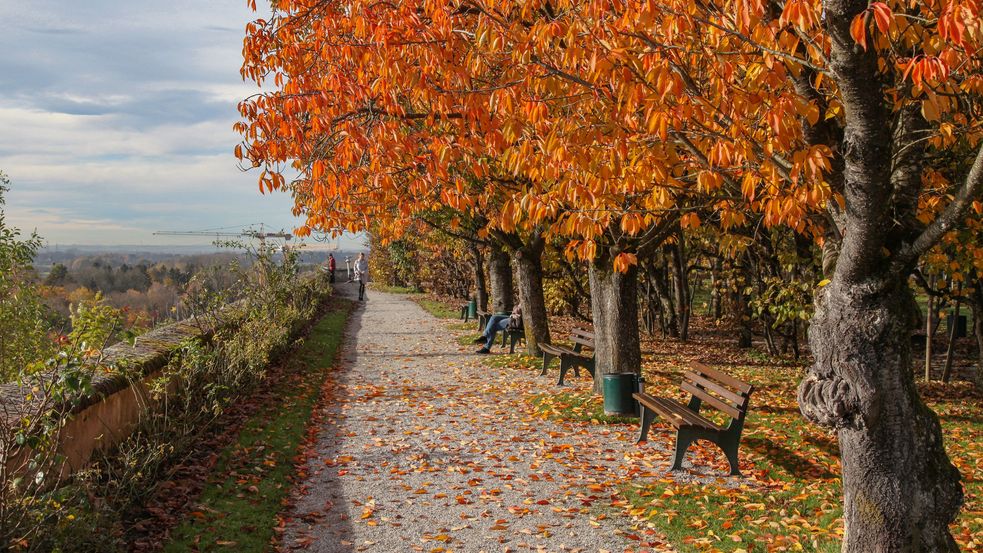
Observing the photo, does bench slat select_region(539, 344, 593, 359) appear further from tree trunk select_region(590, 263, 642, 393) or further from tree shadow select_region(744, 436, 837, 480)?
tree shadow select_region(744, 436, 837, 480)

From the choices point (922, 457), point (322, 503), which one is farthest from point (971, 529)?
point (322, 503)

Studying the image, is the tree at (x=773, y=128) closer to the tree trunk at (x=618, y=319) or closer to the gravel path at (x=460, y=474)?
the gravel path at (x=460, y=474)

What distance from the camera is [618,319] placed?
33.0 feet

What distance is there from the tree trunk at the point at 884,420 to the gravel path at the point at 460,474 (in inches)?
63.2

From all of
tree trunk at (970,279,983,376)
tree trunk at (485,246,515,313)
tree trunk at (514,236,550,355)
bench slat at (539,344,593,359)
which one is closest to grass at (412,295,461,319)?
tree trunk at (485,246,515,313)

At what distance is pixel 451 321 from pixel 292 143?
16.5m

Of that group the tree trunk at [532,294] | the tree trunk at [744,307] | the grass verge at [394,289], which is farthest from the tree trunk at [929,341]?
the grass verge at [394,289]

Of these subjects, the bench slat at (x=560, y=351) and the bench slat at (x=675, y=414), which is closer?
the bench slat at (x=675, y=414)

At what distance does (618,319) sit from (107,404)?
6.26 meters

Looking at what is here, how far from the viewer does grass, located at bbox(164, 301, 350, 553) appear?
541 cm

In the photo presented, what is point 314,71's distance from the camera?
874 centimetres

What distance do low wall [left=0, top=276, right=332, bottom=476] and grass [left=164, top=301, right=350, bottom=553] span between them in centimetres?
87

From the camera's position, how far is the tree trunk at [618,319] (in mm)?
10023

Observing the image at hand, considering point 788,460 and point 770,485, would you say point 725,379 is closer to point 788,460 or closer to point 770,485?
point 788,460
